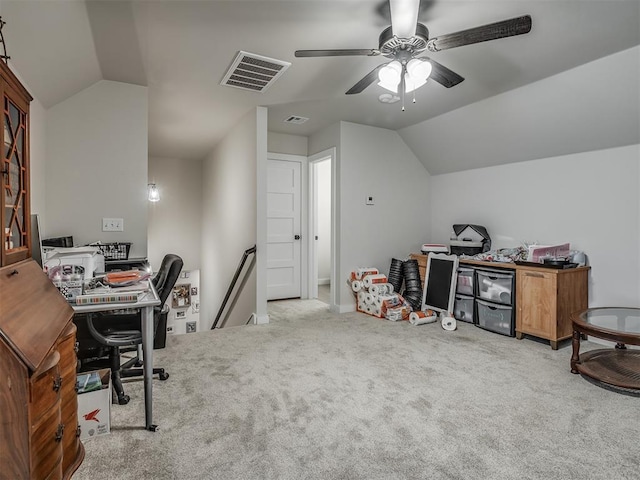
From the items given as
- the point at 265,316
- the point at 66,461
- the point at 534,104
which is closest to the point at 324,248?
the point at 265,316

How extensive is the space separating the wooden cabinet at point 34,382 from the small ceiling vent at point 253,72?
2.14 metres

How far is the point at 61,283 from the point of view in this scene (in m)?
1.95

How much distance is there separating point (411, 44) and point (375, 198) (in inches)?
110

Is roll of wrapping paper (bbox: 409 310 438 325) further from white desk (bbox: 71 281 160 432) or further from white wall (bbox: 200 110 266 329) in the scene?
white desk (bbox: 71 281 160 432)

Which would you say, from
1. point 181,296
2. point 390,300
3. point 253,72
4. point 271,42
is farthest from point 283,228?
point 181,296

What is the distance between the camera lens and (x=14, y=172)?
172 cm

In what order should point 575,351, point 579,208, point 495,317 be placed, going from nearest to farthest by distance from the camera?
point 575,351 < point 579,208 < point 495,317

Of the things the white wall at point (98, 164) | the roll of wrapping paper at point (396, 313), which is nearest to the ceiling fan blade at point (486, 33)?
the white wall at point (98, 164)

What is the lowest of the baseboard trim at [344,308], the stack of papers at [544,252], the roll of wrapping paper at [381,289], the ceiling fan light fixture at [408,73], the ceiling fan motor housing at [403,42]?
the baseboard trim at [344,308]

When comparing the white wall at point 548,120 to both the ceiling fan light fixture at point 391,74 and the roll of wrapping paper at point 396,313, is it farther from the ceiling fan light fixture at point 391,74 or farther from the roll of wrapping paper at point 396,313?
the roll of wrapping paper at point 396,313

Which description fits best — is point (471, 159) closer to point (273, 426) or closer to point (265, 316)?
point (265, 316)

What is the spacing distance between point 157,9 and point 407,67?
1.60 metres

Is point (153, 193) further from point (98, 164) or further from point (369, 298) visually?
point (369, 298)

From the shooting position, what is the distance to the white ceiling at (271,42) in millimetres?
2137
